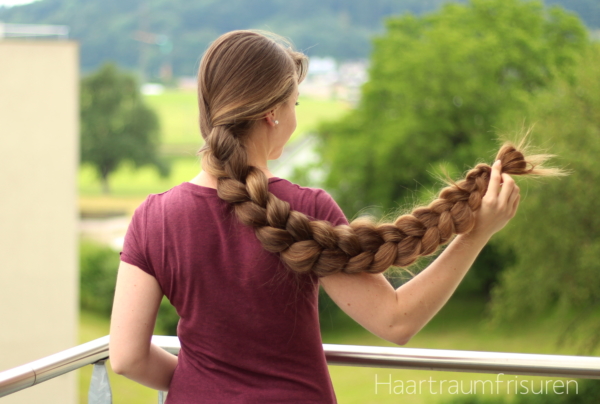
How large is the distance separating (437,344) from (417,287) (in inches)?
628

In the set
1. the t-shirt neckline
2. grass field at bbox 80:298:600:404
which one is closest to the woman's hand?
the t-shirt neckline

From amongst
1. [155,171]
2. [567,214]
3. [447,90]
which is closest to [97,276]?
[155,171]

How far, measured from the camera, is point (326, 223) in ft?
3.05

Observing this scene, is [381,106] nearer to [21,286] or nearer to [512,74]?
[512,74]

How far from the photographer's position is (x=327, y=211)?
37.4 inches

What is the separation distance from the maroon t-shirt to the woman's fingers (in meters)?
0.22

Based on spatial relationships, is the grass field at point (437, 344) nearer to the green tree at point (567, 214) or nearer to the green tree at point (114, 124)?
the green tree at point (567, 214)

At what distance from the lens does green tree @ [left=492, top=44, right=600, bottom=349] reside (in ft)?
34.9

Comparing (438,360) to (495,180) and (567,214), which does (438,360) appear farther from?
(567,214)

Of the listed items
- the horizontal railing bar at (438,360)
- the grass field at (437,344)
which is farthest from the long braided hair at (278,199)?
the grass field at (437,344)

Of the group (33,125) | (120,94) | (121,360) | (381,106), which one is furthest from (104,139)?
(121,360)

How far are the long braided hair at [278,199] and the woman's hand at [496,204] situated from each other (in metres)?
0.02

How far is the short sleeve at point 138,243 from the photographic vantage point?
0.95 m

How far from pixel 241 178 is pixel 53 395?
8.76 meters
